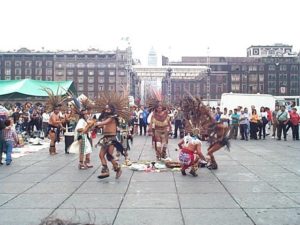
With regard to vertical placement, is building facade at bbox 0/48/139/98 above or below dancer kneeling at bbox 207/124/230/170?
above

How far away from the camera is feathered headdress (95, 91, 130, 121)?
991cm

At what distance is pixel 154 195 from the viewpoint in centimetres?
751

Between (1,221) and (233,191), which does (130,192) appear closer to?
(233,191)

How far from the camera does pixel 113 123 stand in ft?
31.5

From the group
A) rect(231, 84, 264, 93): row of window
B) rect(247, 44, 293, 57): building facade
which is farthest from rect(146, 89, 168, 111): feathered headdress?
rect(247, 44, 293, 57): building facade

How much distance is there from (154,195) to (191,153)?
99.0 inches

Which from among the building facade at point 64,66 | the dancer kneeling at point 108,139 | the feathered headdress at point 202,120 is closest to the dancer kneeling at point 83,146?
the dancer kneeling at point 108,139

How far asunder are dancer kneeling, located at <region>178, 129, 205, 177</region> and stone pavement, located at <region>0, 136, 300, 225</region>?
10.9 inches

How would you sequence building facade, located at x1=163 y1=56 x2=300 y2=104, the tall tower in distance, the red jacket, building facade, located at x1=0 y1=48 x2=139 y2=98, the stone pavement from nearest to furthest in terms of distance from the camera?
the stone pavement < the red jacket < the tall tower in distance < building facade, located at x1=163 y1=56 x2=300 y2=104 < building facade, located at x1=0 y1=48 x2=139 y2=98

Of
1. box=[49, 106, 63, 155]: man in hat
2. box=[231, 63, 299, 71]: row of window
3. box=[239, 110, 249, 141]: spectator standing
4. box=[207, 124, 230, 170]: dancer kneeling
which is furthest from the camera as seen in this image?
box=[231, 63, 299, 71]: row of window

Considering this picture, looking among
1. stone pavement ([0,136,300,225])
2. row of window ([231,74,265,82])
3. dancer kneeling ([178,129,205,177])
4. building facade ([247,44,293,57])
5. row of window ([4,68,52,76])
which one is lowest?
stone pavement ([0,136,300,225])

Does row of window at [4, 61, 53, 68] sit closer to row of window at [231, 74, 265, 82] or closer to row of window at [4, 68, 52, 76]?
row of window at [4, 68, 52, 76]

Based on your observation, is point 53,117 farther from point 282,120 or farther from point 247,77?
point 247,77

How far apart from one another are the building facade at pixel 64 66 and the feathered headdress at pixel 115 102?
107476mm
